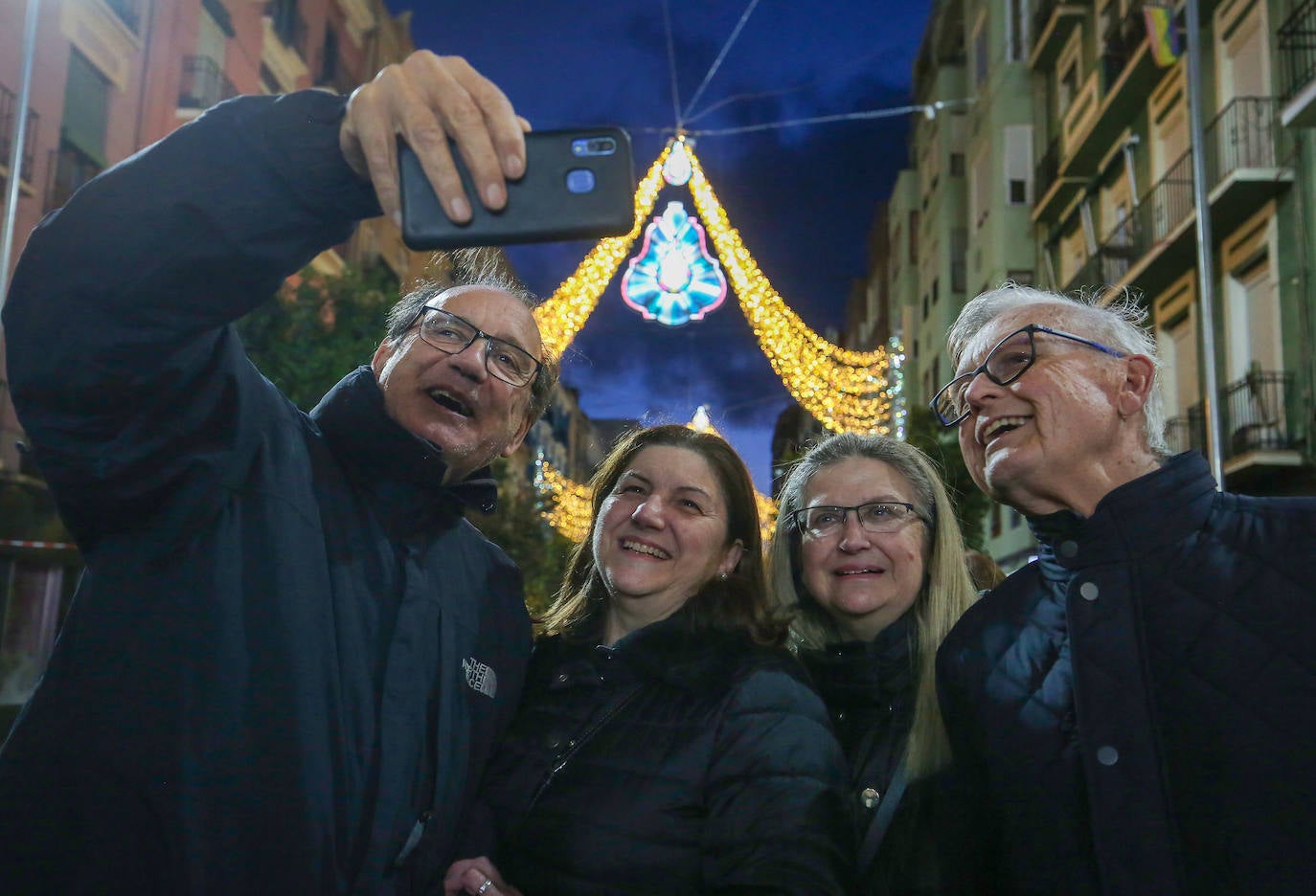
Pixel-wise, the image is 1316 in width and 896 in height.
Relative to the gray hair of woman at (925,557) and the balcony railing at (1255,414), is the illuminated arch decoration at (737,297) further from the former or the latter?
the gray hair of woman at (925,557)

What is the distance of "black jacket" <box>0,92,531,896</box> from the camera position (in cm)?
159

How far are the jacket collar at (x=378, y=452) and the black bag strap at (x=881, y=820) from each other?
1.41m

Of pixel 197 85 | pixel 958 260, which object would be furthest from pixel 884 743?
pixel 958 260

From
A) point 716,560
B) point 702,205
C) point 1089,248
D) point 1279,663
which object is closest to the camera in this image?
point 1279,663

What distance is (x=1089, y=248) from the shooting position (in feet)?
66.7

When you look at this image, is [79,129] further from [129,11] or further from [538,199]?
[538,199]

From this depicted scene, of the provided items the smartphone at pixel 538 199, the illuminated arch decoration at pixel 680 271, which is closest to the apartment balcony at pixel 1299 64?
the illuminated arch decoration at pixel 680 271

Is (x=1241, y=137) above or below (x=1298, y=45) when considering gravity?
below

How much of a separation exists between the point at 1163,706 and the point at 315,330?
51.6 feet

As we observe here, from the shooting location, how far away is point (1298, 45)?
508 inches

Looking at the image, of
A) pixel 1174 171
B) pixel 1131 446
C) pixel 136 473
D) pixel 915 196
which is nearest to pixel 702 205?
pixel 1174 171

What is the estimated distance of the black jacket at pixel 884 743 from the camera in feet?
9.39

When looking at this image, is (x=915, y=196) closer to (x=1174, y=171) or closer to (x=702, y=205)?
(x=1174, y=171)

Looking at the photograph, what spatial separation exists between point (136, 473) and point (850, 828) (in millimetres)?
1693
